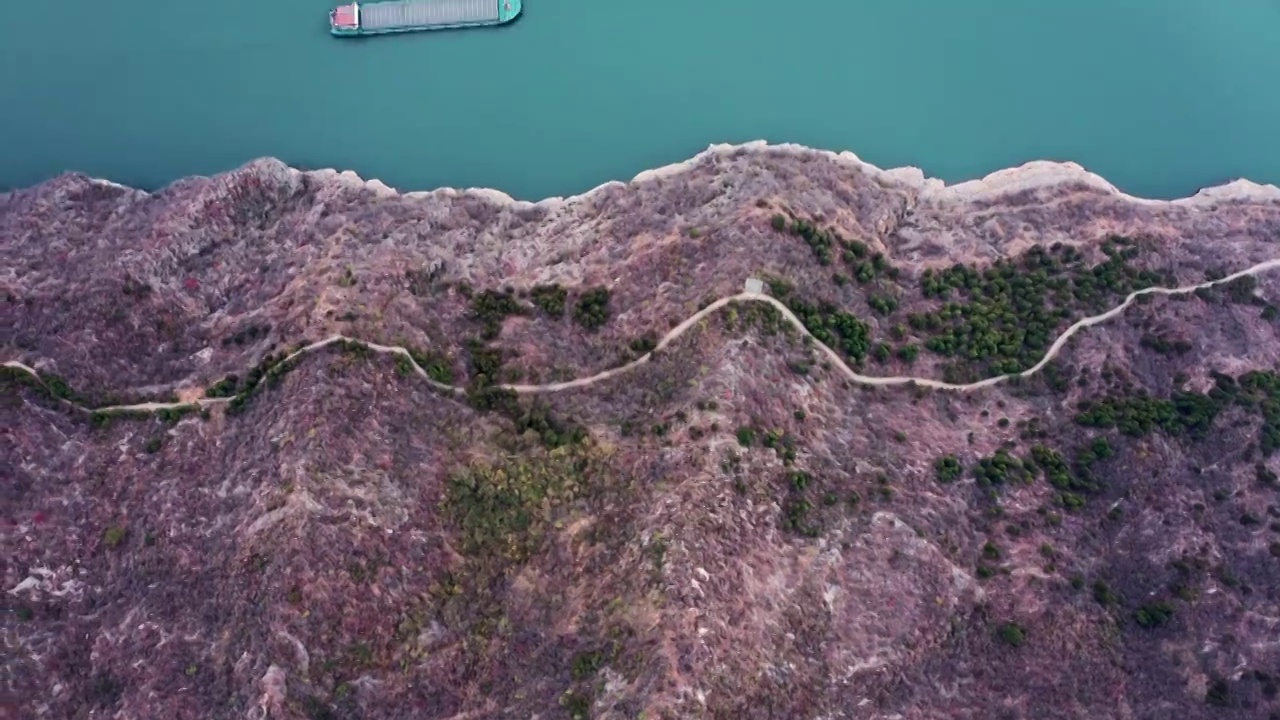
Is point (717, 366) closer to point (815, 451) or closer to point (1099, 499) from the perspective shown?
point (815, 451)

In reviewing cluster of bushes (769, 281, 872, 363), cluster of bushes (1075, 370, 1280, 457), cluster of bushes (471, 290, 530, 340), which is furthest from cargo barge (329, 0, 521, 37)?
cluster of bushes (1075, 370, 1280, 457)

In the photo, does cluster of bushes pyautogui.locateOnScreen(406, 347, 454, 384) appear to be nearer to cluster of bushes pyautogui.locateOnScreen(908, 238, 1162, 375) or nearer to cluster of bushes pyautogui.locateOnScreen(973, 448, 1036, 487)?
cluster of bushes pyautogui.locateOnScreen(908, 238, 1162, 375)

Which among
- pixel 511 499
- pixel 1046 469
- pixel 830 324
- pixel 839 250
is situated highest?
pixel 839 250

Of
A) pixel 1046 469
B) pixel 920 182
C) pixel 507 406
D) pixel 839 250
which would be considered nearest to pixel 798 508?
pixel 1046 469

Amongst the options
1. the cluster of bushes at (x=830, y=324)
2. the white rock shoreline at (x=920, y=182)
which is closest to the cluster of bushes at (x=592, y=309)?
the white rock shoreline at (x=920, y=182)

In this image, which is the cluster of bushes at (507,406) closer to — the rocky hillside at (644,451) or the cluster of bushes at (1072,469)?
the rocky hillside at (644,451)

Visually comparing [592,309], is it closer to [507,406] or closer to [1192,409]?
[507,406]

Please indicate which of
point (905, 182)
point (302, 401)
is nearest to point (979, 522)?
point (905, 182)
